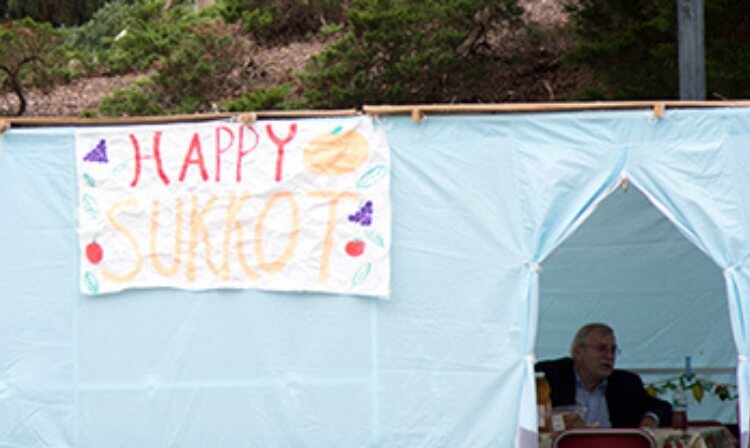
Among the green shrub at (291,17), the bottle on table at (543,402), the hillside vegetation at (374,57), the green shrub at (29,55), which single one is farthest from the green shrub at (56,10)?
Answer: the bottle on table at (543,402)

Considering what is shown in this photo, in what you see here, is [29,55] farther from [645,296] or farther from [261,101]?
[645,296]

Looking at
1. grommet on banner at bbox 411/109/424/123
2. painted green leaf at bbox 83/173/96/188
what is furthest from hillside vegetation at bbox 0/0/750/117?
painted green leaf at bbox 83/173/96/188

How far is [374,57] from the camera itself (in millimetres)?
14125

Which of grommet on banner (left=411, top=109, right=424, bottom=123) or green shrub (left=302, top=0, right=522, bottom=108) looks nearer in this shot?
grommet on banner (left=411, top=109, right=424, bottom=123)

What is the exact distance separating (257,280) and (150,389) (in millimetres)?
817

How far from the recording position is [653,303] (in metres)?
8.98

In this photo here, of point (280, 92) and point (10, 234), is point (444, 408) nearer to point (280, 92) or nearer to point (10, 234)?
point (10, 234)

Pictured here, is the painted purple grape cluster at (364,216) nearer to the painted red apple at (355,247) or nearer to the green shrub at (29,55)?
the painted red apple at (355,247)

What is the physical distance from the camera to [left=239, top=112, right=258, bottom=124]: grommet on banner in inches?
281

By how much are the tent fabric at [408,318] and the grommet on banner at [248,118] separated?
72 cm

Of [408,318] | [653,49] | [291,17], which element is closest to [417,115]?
[408,318]

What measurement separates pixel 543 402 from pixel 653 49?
19.2ft

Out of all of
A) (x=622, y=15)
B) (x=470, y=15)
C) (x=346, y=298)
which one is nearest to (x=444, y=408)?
(x=346, y=298)

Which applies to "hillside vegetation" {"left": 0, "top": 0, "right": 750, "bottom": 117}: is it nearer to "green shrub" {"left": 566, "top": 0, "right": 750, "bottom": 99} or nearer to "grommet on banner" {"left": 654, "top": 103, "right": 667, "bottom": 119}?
"green shrub" {"left": 566, "top": 0, "right": 750, "bottom": 99}
